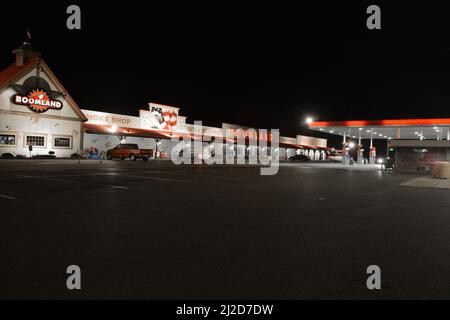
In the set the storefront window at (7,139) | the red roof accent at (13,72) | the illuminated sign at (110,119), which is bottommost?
the storefront window at (7,139)

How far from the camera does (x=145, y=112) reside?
53.2 meters

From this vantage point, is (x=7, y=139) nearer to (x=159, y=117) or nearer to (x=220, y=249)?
(x=159, y=117)

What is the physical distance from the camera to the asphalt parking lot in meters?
3.96

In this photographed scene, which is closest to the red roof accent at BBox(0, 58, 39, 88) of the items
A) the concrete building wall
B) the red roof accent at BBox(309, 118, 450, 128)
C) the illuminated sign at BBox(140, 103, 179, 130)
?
the illuminated sign at BBox(140, 103, 179, 130)

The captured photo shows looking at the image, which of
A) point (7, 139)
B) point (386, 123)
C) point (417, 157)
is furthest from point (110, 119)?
point (417, 157)

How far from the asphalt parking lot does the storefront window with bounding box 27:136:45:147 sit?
108 ft

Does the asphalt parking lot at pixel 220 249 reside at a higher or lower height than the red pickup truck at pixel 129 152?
lower

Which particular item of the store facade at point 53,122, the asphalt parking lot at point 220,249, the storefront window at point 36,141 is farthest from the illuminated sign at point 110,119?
the asphalt parking lot at point 220,249

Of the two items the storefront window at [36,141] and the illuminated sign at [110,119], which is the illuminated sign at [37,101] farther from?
the illuminated sign at [110,119]

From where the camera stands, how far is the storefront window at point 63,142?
42125 millimetres

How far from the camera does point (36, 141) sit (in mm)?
40188

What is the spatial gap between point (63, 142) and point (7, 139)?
6009mm

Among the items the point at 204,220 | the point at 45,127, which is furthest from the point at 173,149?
the point at 204,220

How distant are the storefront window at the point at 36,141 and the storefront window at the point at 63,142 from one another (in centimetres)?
139
